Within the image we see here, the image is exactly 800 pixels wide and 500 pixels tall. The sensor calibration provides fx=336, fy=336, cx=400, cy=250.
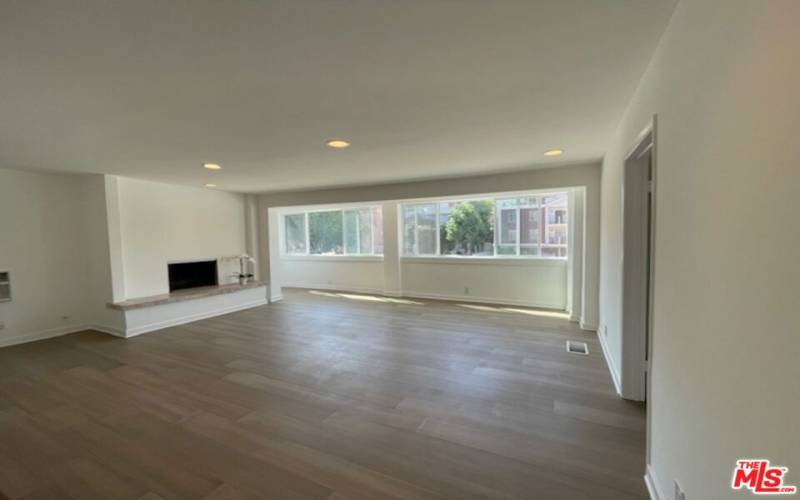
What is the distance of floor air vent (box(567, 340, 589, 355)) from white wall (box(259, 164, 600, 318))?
2.24ft

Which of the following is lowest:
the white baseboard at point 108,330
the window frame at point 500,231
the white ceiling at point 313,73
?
the white baseboard at point 108,330

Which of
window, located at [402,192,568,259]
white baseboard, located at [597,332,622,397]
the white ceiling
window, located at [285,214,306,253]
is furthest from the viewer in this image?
window, located at [285,214,306,253]

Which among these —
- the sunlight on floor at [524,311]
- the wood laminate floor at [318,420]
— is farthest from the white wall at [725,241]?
the sunlight on floor at [524,311]

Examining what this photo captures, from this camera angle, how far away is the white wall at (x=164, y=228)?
489cm

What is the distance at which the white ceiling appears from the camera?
1.28 m

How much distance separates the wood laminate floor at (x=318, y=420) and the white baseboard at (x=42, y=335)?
222 mm

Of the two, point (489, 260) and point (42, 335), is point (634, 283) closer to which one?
point (489, 260)

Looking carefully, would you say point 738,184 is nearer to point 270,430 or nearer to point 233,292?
point 270,430

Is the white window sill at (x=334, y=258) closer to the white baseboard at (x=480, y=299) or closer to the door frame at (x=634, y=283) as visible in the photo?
the white baseboard at (x=480, y=299)

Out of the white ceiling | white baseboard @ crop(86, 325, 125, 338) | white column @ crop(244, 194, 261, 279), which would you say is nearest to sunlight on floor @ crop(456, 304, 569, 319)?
the white ceiling

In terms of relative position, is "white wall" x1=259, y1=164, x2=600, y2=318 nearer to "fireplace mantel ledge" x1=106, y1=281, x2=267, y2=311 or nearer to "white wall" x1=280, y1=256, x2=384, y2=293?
"white wall" x1=280, y1=256, x2=384, y2=293

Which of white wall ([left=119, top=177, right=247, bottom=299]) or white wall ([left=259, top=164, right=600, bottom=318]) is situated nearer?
white wall ([left=259, top=164, right=600, bottom=318])

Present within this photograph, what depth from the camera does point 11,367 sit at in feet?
11.7

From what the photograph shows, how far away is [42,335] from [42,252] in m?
1.12
